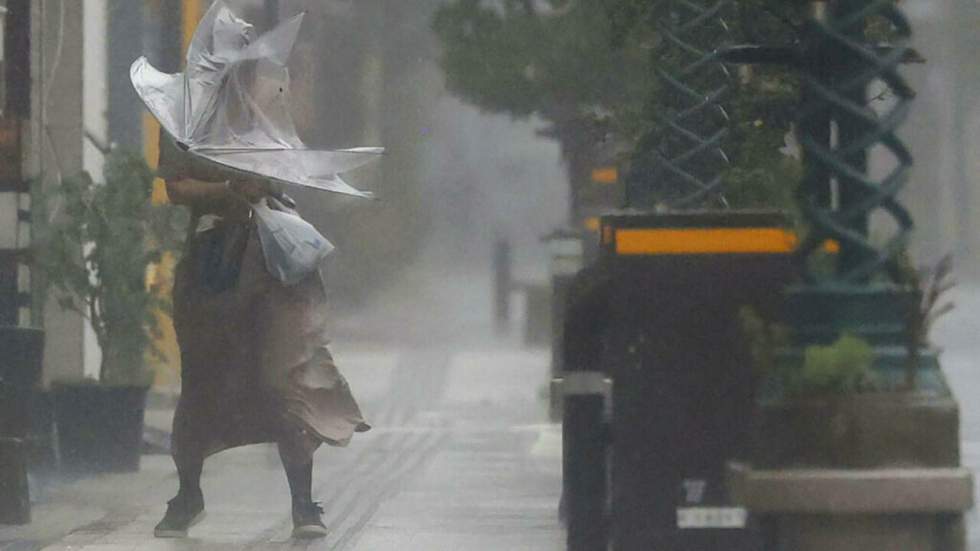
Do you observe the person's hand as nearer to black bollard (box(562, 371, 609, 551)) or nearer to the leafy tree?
black bollard (box(562, 371, 609, 551))

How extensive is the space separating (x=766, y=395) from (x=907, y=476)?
1.53 ft

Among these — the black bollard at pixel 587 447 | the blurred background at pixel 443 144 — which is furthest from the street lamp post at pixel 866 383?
the black bollard at pixel 587 447

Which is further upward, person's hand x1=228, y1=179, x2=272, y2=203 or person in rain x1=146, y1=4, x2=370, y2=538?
person's hand x1=228, y1=179, x2=272, y2=203

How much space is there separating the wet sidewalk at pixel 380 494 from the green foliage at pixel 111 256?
0.76 metres

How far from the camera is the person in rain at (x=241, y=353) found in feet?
32.8

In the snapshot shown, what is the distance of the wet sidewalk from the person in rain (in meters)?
0.37

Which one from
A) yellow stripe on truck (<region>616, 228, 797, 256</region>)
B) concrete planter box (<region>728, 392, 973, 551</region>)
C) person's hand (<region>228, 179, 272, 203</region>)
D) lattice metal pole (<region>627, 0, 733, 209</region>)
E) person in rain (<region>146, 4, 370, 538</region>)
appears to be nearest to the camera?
concrete planter box (<region>728, 392, 973, 551</region>)

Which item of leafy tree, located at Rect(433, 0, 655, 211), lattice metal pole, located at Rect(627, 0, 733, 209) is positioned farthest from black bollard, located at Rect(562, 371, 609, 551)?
leafy tree, located at Rect(433, 0, 655, 211)

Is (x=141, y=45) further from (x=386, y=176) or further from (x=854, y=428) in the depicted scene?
(x=854, y=428)

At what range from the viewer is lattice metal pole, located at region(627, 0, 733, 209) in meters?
12.4

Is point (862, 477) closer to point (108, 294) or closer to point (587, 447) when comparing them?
point (587, 447)

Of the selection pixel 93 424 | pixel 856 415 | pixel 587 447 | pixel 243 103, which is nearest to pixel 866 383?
pixel 856 415

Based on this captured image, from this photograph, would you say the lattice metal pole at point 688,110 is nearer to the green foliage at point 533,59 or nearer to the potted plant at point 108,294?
the potted plant at point 108,294

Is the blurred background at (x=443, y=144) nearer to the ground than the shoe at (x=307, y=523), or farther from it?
farther from it
